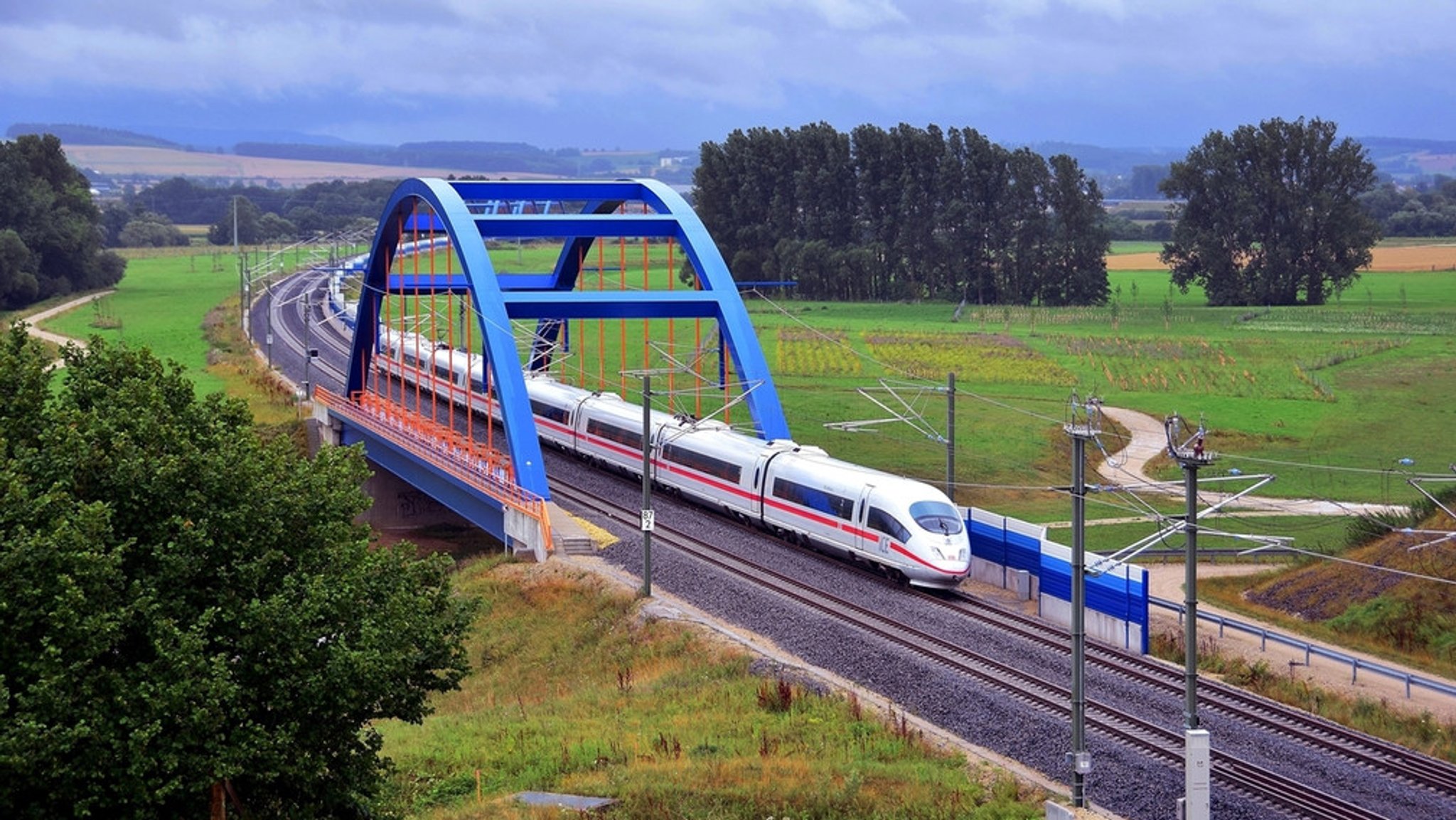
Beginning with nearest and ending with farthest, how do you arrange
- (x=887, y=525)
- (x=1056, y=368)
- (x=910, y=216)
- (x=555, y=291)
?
1. (x=887, y=525)
2. (x=555, y=291)
3. (x=1056, y=368)
4. (x=910, y=216)

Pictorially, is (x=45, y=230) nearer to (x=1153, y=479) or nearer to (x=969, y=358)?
(x=969, y=358)

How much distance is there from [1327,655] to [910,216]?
91289 millimetres

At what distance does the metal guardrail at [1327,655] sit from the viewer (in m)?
31.0

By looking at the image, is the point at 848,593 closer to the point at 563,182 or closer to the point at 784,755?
the point at 784,755

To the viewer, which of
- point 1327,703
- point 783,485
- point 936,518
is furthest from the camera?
point 783,485

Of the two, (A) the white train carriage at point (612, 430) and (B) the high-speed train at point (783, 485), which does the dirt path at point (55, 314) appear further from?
(B) the high-speed train at point (783, 485)

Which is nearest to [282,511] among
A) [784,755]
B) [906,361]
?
[784,755]

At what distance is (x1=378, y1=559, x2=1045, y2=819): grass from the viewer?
23.7 meters

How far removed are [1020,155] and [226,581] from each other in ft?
345

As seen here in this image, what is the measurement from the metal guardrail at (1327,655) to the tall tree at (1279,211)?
83.3 metres

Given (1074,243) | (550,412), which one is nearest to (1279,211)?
(1074,243)

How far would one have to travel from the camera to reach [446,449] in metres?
55.5

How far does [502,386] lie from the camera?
49.3 metres

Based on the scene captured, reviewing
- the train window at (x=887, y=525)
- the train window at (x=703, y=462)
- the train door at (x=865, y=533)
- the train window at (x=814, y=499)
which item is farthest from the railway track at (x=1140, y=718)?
the train window at (x=703, y=462)
